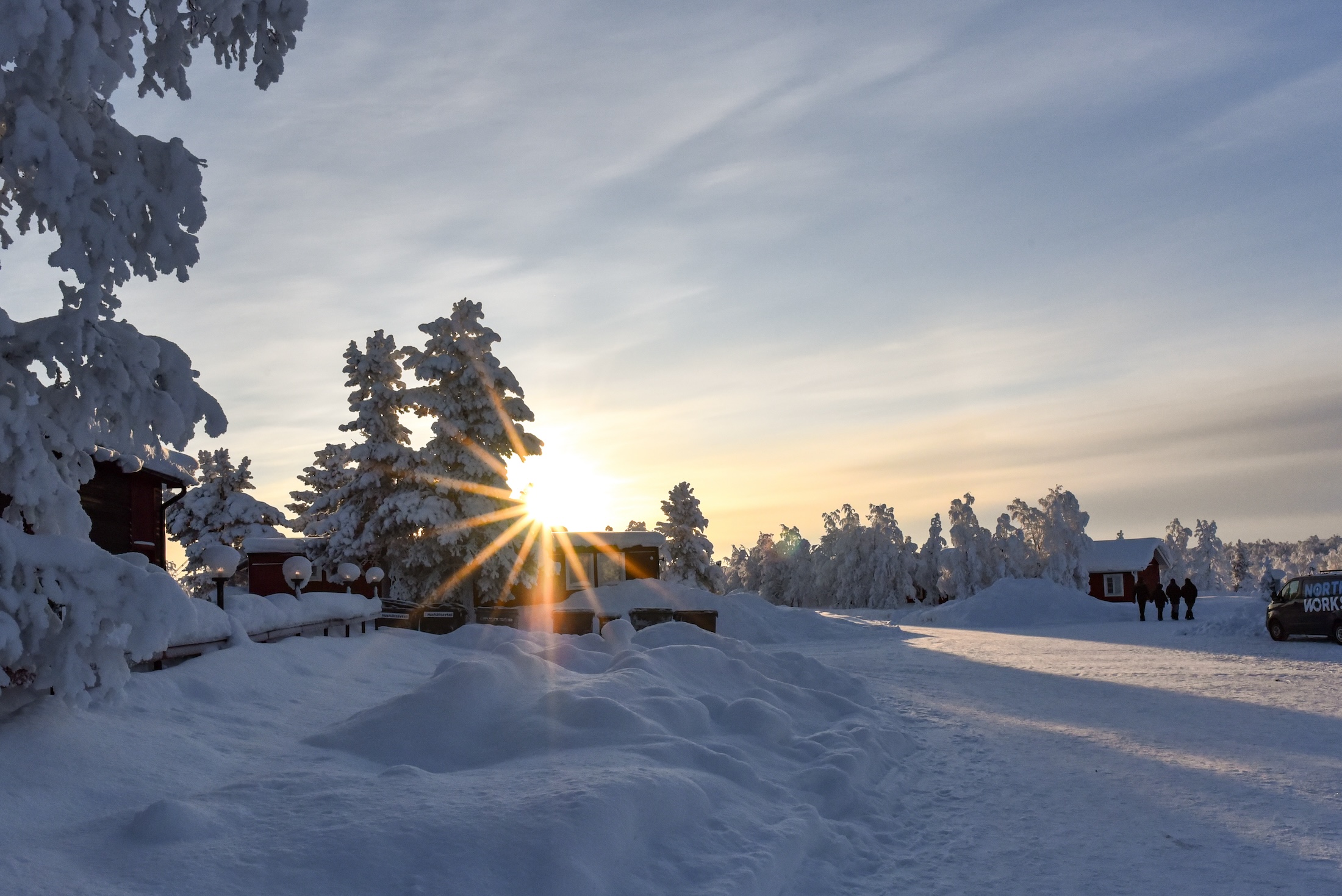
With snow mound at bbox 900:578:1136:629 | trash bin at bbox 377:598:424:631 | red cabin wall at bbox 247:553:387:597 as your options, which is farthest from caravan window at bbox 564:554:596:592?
snow mound at bbox 900:578:1136:629

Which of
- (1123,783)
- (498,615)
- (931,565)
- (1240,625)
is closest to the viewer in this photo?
(1123,783)

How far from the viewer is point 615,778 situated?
6.53 metres

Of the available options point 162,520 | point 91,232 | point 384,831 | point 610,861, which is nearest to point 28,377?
point 91,232

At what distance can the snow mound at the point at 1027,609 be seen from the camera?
137 ft

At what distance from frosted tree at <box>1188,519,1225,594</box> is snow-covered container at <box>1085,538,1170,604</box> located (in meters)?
34.8

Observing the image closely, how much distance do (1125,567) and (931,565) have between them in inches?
682

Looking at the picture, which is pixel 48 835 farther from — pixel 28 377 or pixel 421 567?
pixel 421 567

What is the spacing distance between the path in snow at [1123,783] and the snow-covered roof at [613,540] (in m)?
24.8

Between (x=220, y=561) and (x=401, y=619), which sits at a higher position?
(x=220, y=561)

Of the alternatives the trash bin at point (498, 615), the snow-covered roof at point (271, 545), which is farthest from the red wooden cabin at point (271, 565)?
the trash bin at point (498, 615)

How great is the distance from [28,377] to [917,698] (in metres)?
13.2

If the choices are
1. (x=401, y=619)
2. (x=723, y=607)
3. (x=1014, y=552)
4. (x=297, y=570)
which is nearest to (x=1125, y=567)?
(x=1014, y=552)

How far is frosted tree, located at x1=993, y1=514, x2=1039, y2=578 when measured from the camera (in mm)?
70938

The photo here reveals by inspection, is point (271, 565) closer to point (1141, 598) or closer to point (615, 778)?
point (1141, 598)
